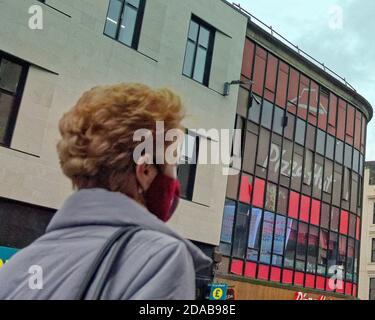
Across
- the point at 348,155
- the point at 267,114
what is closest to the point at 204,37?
the point at 267,114

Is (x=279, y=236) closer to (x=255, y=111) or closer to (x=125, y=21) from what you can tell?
(x=255, y=111)

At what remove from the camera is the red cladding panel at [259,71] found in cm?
1332

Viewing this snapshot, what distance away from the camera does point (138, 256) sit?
143 cm

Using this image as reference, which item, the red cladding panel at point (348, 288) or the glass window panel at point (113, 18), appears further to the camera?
the red cladding panel at point (348, 288)

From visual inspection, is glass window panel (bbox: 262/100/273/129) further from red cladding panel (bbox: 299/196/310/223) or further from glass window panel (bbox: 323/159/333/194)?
glass window panel (bbox: 323/159/333/194)

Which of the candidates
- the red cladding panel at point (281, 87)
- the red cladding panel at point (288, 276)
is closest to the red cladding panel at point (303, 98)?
the red cladding panel at point (281, 87)

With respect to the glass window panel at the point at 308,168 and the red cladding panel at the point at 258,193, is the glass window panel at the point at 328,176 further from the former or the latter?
the red cladding panel at the point at 258,193

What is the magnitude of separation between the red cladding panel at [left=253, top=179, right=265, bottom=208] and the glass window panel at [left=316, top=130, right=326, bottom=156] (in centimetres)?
268

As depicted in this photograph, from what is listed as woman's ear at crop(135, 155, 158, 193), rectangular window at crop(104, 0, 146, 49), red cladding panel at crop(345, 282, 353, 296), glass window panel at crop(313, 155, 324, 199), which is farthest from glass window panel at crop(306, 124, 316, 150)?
woman's ear at crop(135, 155, 158, 193)

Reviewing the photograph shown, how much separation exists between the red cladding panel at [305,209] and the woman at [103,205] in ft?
42.6

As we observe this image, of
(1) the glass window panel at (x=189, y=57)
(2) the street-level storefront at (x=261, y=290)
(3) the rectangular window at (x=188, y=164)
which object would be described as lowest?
(2) the street-level storefront at (x=261, y=290)
